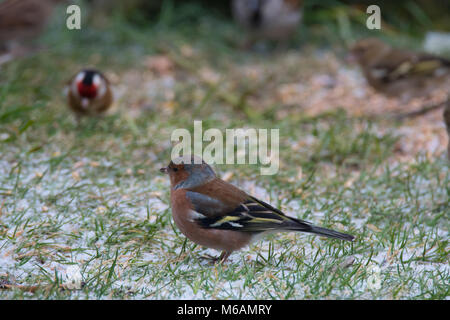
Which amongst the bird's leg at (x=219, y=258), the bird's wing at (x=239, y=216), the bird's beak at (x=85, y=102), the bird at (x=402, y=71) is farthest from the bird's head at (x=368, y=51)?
the bird's leg at (x=219, y=258)

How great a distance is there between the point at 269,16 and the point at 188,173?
168 inches

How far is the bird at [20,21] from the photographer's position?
5.62m

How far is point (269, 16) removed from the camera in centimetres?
733

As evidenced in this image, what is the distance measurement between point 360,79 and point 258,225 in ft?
13.6

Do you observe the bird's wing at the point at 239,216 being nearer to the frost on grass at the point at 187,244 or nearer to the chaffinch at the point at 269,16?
the frost on grass at the point at 187,244

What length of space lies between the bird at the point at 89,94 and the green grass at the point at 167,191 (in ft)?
0.44

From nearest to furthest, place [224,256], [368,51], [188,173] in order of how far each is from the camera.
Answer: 1. [224,256]
2. [188,173]
3. [368,51]

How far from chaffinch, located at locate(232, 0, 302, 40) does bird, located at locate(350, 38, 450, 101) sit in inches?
54.3

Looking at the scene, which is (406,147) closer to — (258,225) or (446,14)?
(258,225)

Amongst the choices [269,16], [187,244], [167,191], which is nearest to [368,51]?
[269,16]

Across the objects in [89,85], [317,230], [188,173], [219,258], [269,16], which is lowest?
[219,258]

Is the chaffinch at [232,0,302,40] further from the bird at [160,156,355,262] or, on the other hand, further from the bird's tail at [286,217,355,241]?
the bird's tail at [286,217,355,241]

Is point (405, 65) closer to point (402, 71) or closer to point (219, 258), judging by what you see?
point (402, 71)
